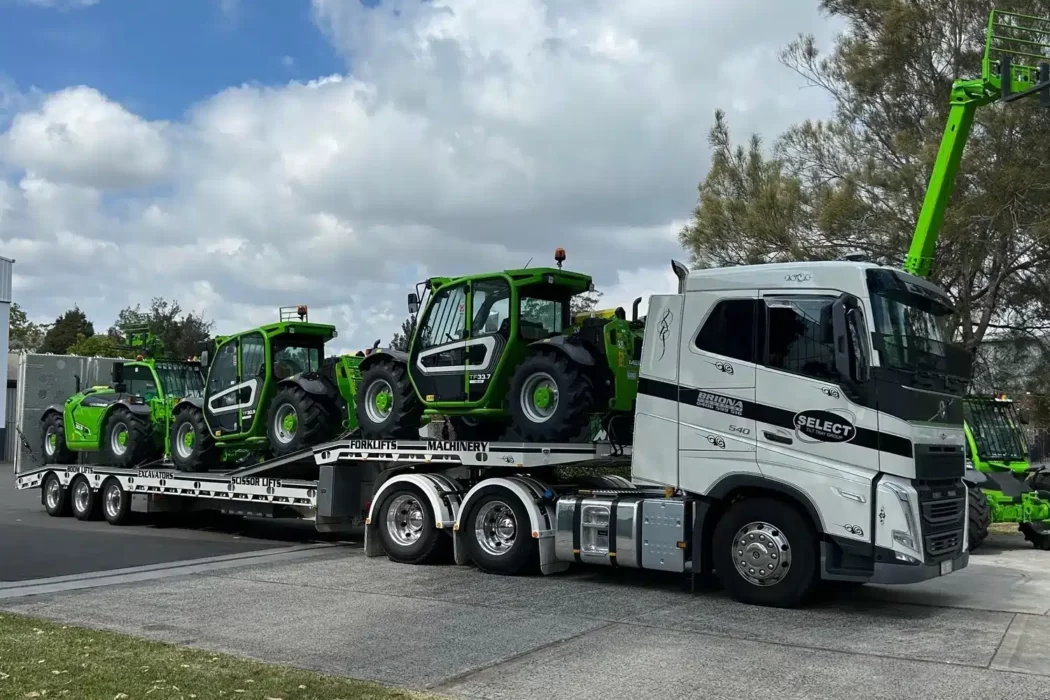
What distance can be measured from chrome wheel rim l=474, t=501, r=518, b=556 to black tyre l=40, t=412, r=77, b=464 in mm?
11263

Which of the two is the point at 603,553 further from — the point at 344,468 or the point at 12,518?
the point at 12,518

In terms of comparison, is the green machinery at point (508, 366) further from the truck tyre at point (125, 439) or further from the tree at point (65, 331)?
the tree at point (65, 331)

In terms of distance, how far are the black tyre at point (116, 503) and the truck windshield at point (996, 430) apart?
45.8 feet

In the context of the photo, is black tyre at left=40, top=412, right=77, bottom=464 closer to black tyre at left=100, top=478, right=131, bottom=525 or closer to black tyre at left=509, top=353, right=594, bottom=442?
black tyre at left=100, top=478, right=131, bottom=525

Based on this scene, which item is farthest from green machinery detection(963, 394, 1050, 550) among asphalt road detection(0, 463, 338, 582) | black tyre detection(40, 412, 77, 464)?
black tyre detection(40, 412, 77, 464)

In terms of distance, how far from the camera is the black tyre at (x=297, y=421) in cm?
1468

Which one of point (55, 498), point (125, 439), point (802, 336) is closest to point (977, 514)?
point (802, 336)

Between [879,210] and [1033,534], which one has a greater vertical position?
[879,210]

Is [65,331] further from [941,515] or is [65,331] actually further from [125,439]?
[941,515]

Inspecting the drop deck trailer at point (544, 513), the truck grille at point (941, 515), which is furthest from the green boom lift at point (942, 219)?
the drop deck trailer at point (544, 513)

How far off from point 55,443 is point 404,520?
1018cm

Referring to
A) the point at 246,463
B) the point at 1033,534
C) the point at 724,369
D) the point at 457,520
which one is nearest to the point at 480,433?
the point at 457,520

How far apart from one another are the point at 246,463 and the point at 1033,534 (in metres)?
12.2

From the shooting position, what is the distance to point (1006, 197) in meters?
16.9
